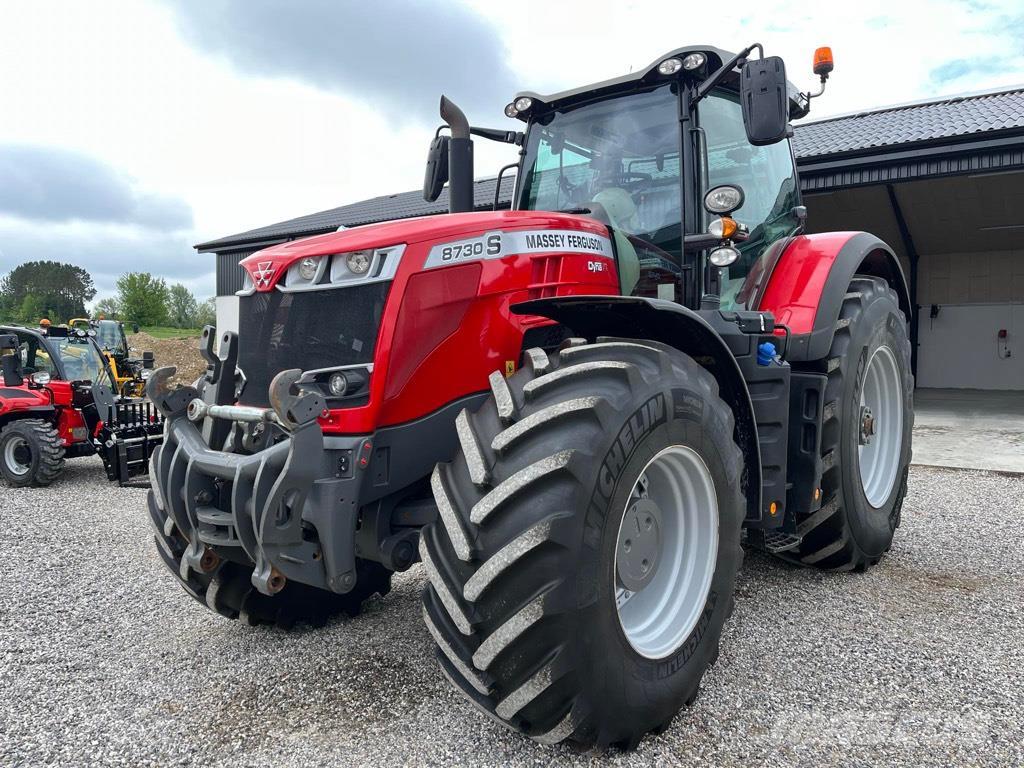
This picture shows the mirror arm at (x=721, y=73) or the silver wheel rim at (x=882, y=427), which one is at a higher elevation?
the mirror arm at (x=721, y=73)

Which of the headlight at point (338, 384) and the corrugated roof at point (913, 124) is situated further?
the corrugated roof at point (913, 124)

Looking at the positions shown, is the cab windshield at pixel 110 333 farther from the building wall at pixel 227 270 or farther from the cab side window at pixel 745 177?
the cab side window at pixel 745 177

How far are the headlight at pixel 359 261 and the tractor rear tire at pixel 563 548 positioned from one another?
57 centimetres

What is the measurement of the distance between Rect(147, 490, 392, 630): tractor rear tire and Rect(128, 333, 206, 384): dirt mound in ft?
58.1

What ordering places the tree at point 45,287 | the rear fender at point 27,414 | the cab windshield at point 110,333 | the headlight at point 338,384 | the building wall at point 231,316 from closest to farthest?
the headlight at point 338,384
the building wall at point 231,316
the rear fender at point 27,414
the cab windshield at point 110,333
the tree at point 45,287

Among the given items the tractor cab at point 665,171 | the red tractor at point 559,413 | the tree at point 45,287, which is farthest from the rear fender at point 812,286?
the tree at point 45,287

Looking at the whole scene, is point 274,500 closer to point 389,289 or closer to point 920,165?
point 389,289

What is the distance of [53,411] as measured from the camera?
751 centimetres

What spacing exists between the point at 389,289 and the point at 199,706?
5.05 ft

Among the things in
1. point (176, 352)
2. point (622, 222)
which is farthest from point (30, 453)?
point (176, 352)

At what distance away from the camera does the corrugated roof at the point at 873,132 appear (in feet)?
33.1

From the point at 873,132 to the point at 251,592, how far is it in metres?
12.2

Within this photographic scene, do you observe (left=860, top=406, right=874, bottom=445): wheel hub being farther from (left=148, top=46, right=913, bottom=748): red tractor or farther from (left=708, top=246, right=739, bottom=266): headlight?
(left=708, top=246, right=739, bottom=266): headlight

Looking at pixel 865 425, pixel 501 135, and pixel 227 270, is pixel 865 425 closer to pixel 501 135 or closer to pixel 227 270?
pixel 501 135
